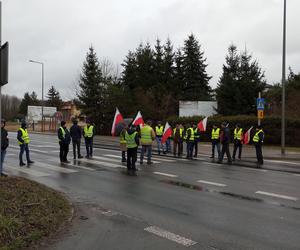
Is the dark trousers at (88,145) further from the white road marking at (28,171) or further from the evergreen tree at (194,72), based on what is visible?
the evergreen tree at (194,72)

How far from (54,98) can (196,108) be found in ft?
194

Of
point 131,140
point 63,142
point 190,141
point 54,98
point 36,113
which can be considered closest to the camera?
point 131,140

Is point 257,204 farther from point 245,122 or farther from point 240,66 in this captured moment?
point 240,66

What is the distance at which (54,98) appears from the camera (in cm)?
9319

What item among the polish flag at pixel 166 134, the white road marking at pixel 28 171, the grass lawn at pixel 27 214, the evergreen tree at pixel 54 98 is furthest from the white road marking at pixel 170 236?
the evergreen tree at pixel 54 98

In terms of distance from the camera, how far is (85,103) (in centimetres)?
4262

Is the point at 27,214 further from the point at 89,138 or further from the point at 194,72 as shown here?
the point at 194,72

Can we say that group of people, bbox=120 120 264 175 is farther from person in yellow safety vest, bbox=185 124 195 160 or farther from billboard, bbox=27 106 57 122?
billboard, bbox=27 106 57 122

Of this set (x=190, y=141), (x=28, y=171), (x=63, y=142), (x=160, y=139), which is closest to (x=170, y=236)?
(x=28, y=171)

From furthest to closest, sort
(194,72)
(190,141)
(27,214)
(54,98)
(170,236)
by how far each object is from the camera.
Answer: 1. (54,98)
2. (194,72)
3. (190,141)
4. (27,214)
5. (170,236)

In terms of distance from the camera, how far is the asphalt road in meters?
5.44

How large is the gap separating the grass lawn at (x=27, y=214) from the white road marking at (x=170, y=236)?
152 centimetres

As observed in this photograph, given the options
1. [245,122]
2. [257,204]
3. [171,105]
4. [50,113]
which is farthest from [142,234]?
[50,113]

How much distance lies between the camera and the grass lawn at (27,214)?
515cm
